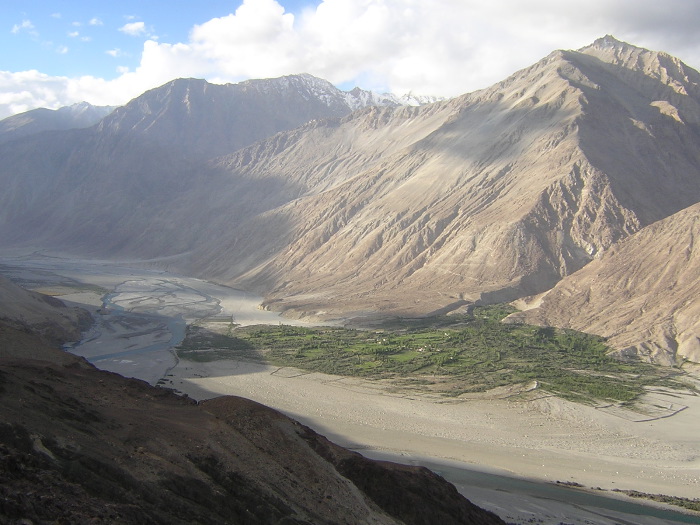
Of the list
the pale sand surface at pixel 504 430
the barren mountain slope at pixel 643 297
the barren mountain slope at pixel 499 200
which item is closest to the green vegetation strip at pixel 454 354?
the barren mountain slope at pixel 643 297

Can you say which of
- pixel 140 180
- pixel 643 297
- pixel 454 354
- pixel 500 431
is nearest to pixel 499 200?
pixel 643 297

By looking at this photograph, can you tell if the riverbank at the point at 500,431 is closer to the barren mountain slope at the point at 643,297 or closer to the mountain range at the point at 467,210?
the barren mountain slope at the point at 643,297

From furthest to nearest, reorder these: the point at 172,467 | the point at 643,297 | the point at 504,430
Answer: the point at 643,297 < the point at 504,430 < the point at 172,467

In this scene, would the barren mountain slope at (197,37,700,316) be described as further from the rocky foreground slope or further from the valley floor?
the rocky foreground slope

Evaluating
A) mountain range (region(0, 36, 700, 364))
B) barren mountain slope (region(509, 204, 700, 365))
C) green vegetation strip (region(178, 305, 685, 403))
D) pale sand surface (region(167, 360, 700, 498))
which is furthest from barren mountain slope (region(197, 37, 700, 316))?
pale sand surface (region(167, 360, 700, 498))

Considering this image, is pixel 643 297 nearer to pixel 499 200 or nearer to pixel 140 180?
pixel 499 200
